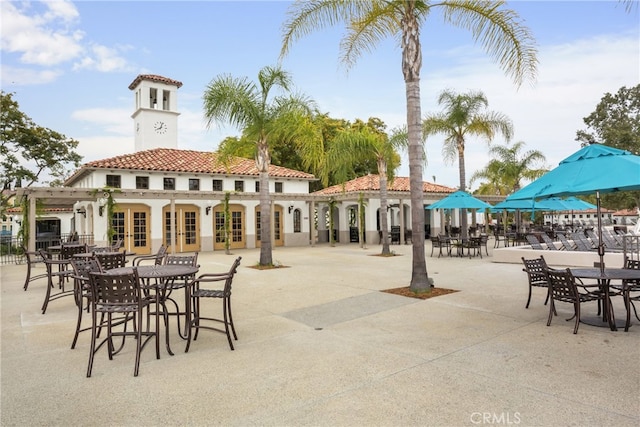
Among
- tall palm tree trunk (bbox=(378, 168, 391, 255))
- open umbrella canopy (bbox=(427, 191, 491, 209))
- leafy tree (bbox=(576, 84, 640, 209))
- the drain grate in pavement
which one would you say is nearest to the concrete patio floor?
the drain grate in pavement

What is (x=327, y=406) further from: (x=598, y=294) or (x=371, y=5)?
(x=371, y=5)

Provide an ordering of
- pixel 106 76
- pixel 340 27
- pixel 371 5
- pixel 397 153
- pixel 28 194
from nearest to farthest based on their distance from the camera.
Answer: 1. pixel 371 5
2. pixel 340 27
3. pixel 28 194
4. pixel 106 76
5. pixel 397 153

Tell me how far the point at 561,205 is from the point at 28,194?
935 inches

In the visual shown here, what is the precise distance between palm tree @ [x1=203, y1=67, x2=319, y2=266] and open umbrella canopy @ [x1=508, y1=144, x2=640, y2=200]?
27.7 feet

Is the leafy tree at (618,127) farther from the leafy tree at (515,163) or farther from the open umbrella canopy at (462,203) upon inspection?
the open umbrella canopy at (462,203)

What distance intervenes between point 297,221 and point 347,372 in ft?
70.4

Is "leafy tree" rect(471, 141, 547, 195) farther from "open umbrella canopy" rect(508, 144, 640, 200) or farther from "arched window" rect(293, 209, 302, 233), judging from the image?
"open umbrella canopy" rect(508, 144, 640, 200)

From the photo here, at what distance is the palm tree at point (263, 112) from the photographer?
1260cm

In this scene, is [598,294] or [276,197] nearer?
[598,294]

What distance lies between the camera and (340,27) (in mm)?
9469

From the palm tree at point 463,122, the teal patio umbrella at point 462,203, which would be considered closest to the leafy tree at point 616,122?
the palm tree at point 463,122

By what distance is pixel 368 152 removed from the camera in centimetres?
1742

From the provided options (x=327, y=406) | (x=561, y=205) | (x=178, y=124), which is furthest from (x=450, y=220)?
(x=327, y=406)

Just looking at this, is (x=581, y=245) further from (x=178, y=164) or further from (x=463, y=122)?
(x=178, y=164)
